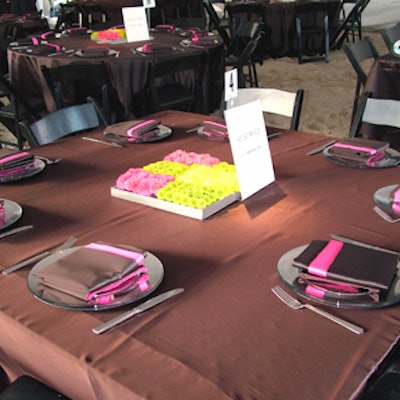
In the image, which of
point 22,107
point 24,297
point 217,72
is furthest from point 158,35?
point 24,297

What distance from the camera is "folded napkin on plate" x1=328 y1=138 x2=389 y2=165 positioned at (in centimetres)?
150

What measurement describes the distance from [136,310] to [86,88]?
294 centimetres

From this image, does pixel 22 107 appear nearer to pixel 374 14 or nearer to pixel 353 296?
pixel 353 296

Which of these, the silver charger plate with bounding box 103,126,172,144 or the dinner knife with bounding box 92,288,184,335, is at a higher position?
the silver charger plate with bounding box 103,126,172,144

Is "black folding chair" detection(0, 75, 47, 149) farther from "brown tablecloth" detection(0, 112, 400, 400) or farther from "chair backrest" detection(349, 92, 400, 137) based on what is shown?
"chair backrest" detection(349, 92, 400, 137)

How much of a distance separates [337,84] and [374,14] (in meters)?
4.91

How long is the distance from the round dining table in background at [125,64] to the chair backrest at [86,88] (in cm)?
8

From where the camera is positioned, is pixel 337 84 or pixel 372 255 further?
pixel 337 84

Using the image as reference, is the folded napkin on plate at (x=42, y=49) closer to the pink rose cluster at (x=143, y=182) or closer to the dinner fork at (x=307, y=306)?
the pink rose cluster at (x=143, y=182)

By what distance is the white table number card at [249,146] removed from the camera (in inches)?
47.3

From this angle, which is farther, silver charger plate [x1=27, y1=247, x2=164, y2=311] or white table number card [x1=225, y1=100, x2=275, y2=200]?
white table number card [x1=225, y1=100, x2=275, y2=200]

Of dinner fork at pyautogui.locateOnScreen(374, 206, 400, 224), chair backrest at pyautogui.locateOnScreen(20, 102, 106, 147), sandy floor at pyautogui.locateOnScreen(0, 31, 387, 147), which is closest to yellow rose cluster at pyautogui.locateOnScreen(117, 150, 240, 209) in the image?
dinner fork at pyautogui.locateOnScreen(374, 206, 400, 224)

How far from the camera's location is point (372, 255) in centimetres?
92

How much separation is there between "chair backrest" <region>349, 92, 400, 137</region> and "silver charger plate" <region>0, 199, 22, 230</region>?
4.63ft
